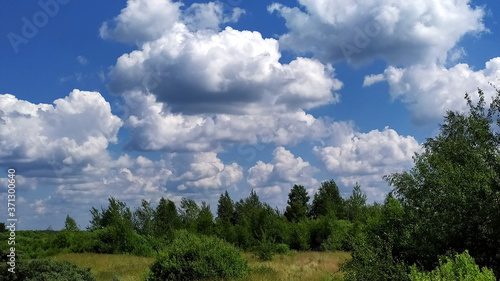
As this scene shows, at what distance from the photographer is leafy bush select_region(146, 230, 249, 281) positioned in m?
21.1

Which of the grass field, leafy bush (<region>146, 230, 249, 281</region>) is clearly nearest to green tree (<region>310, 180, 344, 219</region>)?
the grass field

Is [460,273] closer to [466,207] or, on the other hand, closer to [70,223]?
[466,207]

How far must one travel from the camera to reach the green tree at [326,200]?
3205 inches

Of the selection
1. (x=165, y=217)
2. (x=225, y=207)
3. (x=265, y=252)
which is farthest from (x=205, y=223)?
(x=225, y=207)

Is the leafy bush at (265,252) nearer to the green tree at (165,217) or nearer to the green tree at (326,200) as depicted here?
the green tree at (165,217)

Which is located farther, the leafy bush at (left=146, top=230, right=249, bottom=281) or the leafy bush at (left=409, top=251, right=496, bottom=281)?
the leafy bush at (left=146, top=230, right=249, bottom=281)

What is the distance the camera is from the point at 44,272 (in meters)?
19.1

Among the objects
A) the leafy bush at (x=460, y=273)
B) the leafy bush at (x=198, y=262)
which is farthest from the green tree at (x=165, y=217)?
the leafy bush at (x=460, y=273)

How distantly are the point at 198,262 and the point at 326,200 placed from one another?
62750mm

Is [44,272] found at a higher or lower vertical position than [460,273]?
lower

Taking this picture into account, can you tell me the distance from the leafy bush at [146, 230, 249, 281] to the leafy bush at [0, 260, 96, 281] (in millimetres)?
3111

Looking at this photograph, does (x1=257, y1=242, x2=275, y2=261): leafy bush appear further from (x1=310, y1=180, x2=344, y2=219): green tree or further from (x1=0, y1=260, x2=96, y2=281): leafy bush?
(x1=310, y1=180, x2=344, y2=219): green tree

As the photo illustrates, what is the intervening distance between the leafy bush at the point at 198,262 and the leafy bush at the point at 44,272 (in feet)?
10.2

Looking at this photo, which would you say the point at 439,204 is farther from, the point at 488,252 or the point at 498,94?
the point at 498,94
